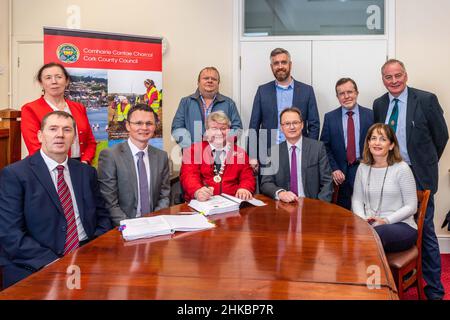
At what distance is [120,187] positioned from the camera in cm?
253

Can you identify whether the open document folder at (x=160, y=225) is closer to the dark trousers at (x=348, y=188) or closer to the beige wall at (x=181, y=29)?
the dark trousers at (x=348, y=188)

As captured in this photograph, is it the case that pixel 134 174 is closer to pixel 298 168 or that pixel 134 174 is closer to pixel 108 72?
pixel 298 168

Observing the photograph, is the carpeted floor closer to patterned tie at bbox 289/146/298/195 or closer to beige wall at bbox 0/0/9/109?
patterned tie at bbox 289/146/298/195

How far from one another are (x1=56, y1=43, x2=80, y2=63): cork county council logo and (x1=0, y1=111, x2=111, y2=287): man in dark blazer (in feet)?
5.36

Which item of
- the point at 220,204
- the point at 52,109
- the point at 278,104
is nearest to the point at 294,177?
the point at 220,204

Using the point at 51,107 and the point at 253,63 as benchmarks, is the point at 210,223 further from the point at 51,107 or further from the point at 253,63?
the point at 253,63

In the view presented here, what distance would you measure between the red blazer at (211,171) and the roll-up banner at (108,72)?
114cm

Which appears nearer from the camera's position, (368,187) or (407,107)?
(368,187)

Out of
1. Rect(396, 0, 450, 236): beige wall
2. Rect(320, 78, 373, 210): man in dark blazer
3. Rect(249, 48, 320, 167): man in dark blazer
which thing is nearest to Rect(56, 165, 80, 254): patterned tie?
Rect(249, 48, 320, 167): man in dark blazer

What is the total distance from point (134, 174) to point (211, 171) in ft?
1.80

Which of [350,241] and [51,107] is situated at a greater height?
[51,107]
